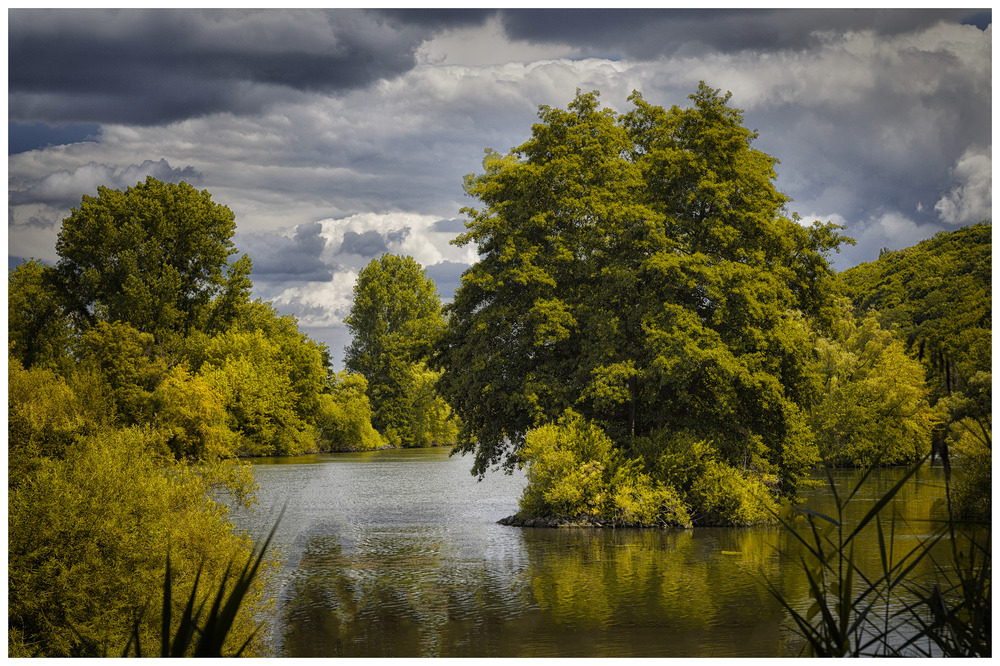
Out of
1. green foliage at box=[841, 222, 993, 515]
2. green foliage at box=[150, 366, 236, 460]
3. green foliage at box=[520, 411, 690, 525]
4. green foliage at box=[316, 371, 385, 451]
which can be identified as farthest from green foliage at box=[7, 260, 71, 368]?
green foliage at box=[316, 371, 385, 451]

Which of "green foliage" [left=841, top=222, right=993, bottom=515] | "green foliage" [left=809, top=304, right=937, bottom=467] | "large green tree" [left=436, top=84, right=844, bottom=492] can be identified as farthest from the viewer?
"green foliage" [left=809, top=304, right=937, bottom=467]

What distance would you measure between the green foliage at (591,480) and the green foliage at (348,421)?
98.4ft

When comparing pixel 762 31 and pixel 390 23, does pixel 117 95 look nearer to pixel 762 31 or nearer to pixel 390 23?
pixel 390 23

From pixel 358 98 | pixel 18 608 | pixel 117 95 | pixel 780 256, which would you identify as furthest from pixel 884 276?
pixel 18 608

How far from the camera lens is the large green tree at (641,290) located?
1970 centimetres

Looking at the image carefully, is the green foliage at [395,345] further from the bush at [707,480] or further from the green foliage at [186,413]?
the bush at [707,480]

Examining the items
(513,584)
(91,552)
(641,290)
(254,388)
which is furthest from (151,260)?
(91,552)

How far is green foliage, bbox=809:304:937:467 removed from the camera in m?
29.0

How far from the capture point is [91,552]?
28.0ft

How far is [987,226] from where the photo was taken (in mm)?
14820

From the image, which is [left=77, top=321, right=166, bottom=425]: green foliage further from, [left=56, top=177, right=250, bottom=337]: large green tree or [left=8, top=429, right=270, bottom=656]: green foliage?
[left=8, top=429, right=270, bottom=656]: green foliage

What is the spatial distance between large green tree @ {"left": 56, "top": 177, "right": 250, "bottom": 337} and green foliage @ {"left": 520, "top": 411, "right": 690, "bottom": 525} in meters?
13.5

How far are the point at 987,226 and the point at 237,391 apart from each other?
26.9 meters

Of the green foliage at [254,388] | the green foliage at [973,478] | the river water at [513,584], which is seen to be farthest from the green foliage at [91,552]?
the green foliage at [254,388]
